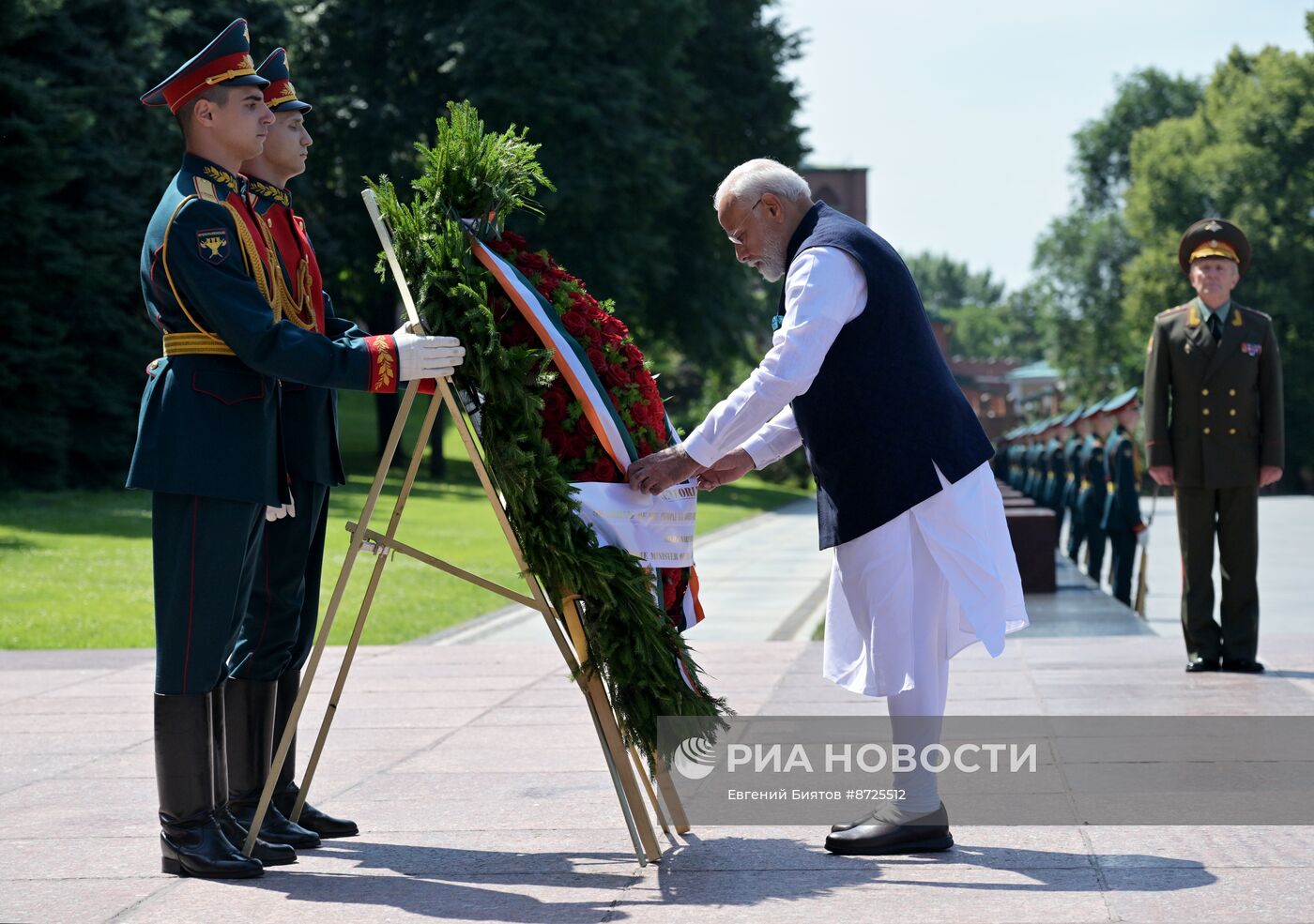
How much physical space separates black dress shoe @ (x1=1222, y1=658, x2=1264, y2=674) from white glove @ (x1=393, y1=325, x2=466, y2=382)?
5.32m

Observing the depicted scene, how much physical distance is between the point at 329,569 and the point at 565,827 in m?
10.9

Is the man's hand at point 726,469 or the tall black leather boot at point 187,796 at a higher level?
the man's hand at point 726,469

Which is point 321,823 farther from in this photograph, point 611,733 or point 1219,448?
point 1219,448

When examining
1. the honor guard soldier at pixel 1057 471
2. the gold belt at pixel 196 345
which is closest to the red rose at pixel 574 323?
the gold belt at pixel 196 345

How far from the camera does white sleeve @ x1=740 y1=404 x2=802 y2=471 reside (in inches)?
217

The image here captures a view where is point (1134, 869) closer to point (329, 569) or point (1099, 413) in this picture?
point (329, 569)

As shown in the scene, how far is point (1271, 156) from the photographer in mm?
56969

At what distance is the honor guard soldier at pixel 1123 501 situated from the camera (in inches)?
603

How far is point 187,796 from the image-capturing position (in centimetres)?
Answer: 475

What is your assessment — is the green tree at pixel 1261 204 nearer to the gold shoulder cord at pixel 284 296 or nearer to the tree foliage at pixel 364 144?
the tree foliage at pixel 364 144

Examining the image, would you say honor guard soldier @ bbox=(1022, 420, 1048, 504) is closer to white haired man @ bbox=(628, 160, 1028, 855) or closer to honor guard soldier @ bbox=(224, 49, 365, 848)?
white haired man @ bbox=(628, 160, 1028, 855)

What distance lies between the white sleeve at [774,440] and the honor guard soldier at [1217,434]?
12.9 ft

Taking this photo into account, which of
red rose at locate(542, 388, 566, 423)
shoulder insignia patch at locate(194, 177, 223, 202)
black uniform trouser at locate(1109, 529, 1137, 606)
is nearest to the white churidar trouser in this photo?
red rose at locate(542, 388, 566, 423)

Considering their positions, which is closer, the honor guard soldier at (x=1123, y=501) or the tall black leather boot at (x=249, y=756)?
the tall black leather boot at (x=249, y=756)
